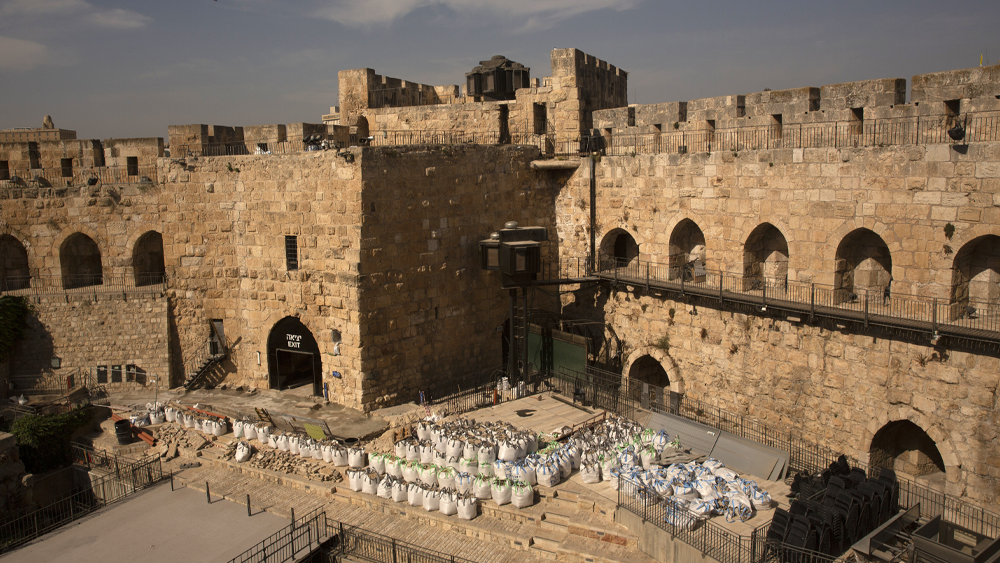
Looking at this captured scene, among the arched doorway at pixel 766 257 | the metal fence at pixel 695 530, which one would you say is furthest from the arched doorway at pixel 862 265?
the metal fence at pixel 695 530

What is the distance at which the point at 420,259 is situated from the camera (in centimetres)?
1559

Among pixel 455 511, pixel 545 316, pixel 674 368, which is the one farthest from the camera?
pixel 545 316

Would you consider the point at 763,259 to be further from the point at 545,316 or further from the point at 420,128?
the point at 420,128

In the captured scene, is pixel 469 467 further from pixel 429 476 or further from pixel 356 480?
pixel 356 480

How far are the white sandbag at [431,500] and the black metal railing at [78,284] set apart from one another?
1046 centimetres

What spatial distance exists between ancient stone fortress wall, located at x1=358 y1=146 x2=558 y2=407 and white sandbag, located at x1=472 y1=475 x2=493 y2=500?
12.5 feet

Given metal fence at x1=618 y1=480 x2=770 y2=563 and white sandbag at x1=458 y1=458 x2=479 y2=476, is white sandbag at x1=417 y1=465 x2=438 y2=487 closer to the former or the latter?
white sandbag at x1=458 y1=458 x2=479 y2=476

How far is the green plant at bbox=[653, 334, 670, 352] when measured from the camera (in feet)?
54.0

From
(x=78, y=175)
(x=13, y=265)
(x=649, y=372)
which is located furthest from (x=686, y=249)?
(x=13, y=265)

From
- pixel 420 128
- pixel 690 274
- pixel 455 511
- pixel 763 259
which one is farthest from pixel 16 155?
pixel 763 259

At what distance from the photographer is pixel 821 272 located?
45.4ft

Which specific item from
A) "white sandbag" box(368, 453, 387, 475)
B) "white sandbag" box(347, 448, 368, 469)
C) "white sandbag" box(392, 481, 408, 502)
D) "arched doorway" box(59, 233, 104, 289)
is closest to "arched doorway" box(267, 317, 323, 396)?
"white sandbag" box(347, 448, 368, 469)

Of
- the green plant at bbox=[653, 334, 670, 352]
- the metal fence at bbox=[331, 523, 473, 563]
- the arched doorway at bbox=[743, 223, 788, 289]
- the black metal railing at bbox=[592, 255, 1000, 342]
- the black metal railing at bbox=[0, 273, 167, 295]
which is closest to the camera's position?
the metal fence at bbox=[331, 523, 473, 563]

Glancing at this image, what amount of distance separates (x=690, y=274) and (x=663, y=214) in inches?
60.8
